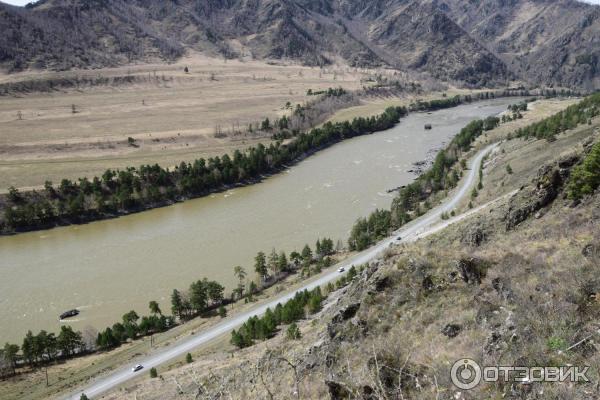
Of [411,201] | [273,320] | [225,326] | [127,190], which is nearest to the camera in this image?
[273,320]

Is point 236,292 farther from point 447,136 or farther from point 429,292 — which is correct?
point 447,136

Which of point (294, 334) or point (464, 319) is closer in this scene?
point (464, 319)

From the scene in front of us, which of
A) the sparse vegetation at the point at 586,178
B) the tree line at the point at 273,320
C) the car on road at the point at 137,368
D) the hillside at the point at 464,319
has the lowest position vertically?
the car on road at the point at 137,368

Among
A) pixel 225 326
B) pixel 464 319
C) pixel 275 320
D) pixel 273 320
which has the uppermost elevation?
pixel 464 319

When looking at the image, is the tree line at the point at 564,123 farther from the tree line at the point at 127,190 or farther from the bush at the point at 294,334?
the bush at the point at 294,334

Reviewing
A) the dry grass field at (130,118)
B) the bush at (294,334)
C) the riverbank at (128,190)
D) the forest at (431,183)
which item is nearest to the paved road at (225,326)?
the forest at (431,183)

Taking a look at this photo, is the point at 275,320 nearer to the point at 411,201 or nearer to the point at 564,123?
the point at 411,201


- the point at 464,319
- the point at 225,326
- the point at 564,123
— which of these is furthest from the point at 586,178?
the point at 564,123

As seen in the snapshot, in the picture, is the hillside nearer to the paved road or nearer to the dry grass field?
the paved road
